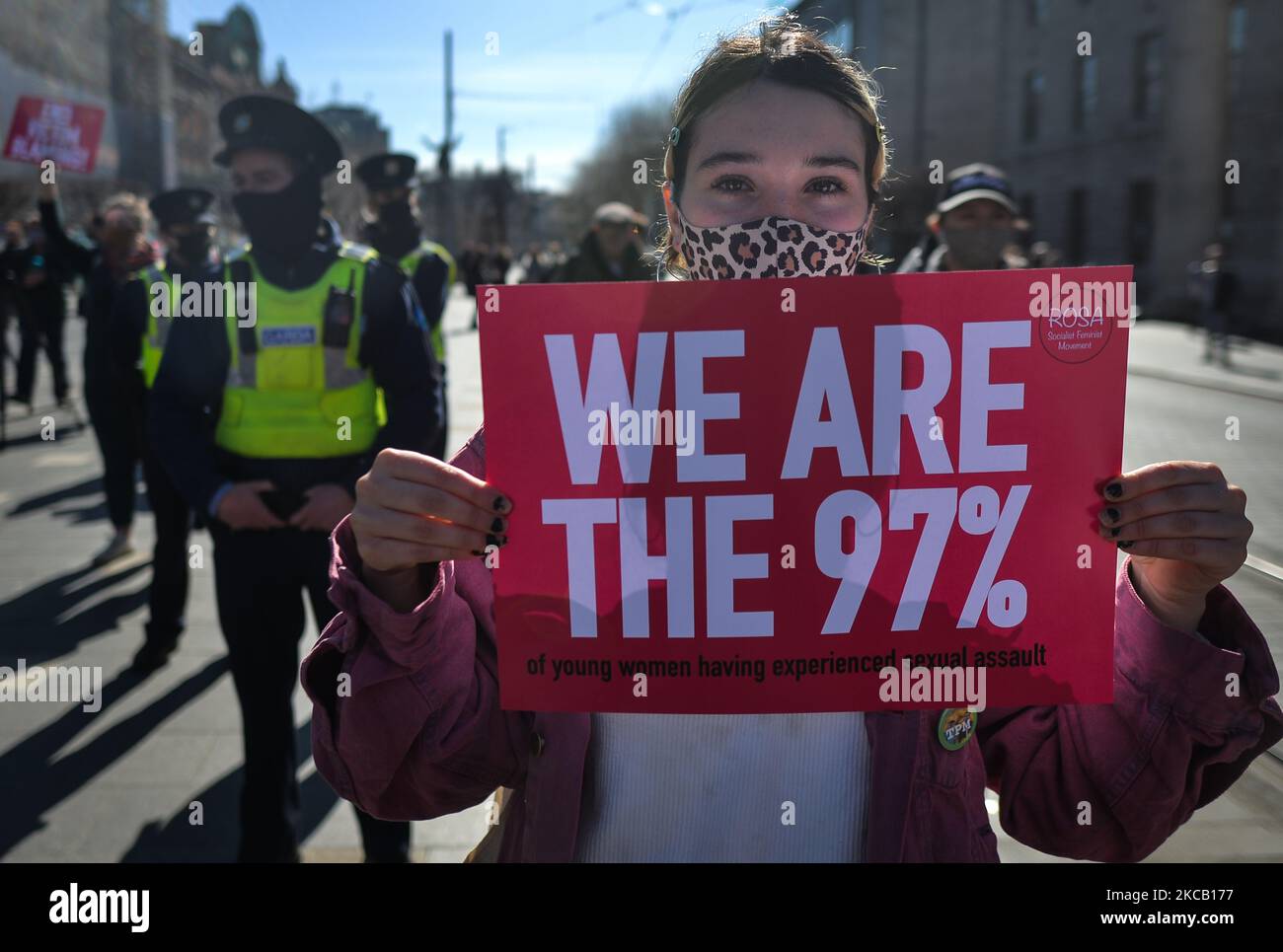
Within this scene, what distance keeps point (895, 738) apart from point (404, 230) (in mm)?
5794

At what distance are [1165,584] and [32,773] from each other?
159 inches

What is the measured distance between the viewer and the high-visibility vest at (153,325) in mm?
5078

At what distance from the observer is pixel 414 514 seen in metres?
1.38

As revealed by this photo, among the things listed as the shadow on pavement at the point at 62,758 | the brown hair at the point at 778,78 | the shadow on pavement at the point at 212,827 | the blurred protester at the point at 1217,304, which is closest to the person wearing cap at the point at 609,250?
the shadow on pavement at the point at 62,758

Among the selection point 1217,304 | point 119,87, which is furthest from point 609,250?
point 119,87

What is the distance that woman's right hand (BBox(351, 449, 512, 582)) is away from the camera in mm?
1370

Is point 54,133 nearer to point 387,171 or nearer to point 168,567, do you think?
point 387,171

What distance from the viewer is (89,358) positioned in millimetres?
6809

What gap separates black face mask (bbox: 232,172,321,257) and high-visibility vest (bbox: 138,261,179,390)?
6.21 ft

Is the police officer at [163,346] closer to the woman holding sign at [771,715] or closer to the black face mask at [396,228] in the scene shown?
the black face mask at [396,228]

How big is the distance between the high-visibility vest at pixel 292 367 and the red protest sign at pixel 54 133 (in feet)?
19.5

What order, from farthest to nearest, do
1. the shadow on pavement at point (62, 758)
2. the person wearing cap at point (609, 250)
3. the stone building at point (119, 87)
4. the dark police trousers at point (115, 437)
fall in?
the stone building at point (119, 87), the person wearing cap at point (609, 250), the dark police trousers at point (115, 437), the shadow on pavement at point (62, 758)

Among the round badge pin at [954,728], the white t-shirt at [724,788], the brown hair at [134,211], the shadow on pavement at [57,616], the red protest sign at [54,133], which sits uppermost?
the red protest sign at [54,133]
